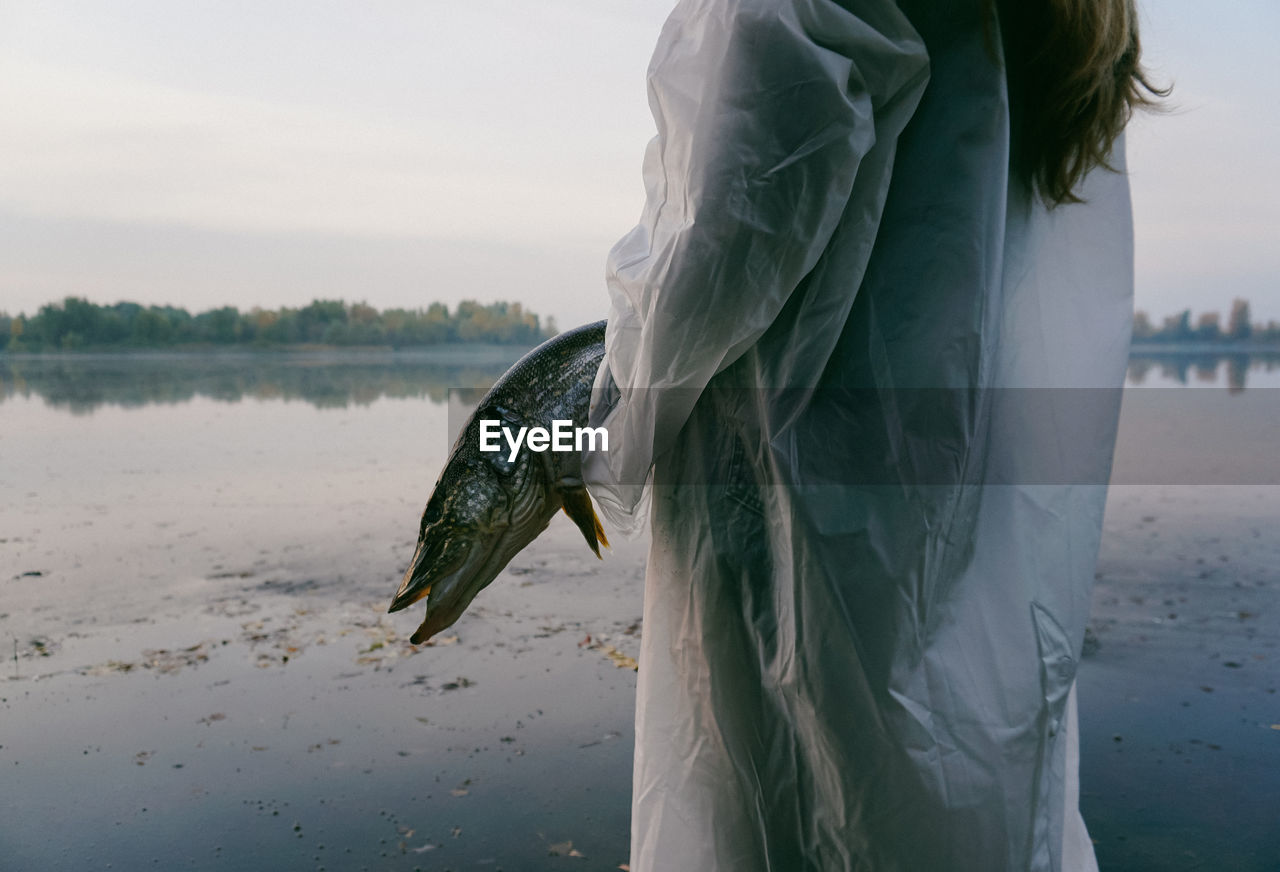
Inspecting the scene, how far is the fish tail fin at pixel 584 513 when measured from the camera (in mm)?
1406

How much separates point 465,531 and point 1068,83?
103cm

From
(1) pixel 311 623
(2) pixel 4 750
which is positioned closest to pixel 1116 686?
(1) pixel 311 623

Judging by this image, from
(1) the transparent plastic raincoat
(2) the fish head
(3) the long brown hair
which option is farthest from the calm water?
(3) the long brown hair

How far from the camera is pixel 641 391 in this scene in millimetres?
1214

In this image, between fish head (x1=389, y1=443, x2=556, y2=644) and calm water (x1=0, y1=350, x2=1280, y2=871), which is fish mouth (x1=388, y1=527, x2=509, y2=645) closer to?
fish head (x1=389, y1=443, x2=556, y2=644)

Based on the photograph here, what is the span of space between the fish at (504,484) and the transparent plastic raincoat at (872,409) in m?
0.14

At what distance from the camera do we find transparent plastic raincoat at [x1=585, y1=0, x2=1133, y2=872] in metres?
1.09

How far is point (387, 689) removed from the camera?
4289mm

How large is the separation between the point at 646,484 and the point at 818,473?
0.97ft

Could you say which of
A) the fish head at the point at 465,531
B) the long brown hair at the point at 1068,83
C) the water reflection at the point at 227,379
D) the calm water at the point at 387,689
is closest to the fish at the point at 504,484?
the fish head at the point at 465,531

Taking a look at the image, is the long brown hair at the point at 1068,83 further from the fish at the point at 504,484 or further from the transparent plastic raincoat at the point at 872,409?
the fish at the point at 504,484

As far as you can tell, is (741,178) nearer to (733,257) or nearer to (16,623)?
(733,257)

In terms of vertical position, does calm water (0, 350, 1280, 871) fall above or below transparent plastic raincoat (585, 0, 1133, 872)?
below

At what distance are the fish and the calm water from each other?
5.69ft
